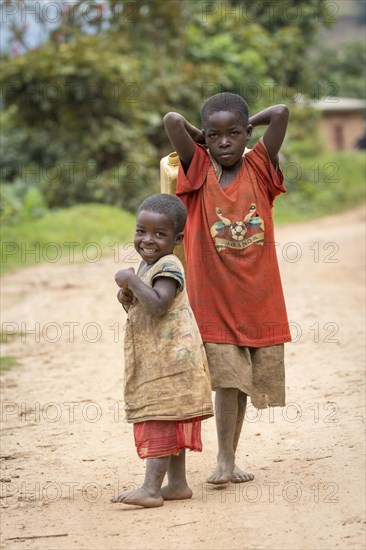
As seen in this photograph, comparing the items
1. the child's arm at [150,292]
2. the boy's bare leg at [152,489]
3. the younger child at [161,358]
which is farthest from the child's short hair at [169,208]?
the boy's bare leg at [152,489]

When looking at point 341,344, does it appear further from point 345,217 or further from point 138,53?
point 138,53

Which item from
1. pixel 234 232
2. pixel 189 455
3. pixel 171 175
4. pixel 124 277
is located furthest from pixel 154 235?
pixel 189 455

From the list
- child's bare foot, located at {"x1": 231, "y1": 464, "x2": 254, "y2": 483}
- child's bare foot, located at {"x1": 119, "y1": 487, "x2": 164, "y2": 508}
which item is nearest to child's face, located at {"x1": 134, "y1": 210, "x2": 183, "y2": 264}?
child's bare foot, located at {"x1": 119, "y1": 487, "x2": 164, "y2": 508}

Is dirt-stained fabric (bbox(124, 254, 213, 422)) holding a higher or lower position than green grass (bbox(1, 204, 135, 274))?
lower

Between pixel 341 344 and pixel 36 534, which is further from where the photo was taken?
pixel 341 344

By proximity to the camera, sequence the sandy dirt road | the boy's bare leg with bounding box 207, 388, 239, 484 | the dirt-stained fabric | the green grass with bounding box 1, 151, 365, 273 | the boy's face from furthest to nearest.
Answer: the green grass with bounding box 1, 151, 365, 273 < the boy's bare leg with bounding box 207, 388, 239, 484 < the boy's face < the dirt-stained fabric < the sandy dirt road

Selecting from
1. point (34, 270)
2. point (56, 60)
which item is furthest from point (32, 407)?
point (56, 60)

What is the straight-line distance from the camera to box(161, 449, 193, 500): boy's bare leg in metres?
4.30

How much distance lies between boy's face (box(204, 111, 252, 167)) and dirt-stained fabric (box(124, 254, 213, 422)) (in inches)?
20.5

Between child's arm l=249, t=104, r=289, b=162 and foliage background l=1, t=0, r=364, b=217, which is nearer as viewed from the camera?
child's arm l=249, t=104, r=289, b=162

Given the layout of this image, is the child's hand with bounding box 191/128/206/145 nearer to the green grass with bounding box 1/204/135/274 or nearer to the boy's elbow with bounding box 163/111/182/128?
the boy's elbow with bounding box 163/111/182/128

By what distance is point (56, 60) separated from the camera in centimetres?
1756

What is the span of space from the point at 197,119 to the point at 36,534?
1687cm

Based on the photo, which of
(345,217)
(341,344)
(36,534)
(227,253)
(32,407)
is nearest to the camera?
(36,534)
